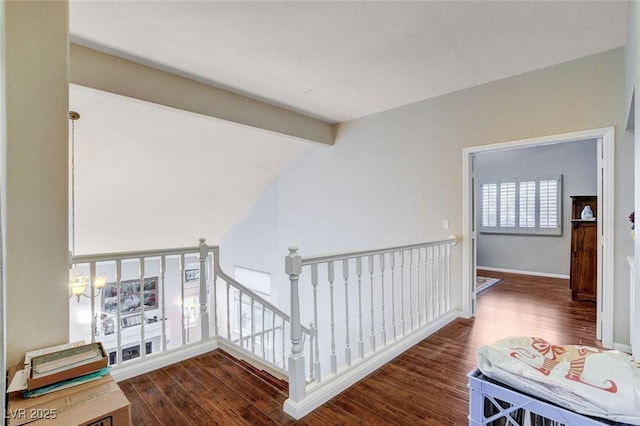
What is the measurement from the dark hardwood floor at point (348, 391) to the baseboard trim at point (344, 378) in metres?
0.04

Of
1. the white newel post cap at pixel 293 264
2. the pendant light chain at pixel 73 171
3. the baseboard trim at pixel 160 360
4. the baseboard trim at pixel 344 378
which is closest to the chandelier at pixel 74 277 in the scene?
the pendant light chain at pixel 73 171

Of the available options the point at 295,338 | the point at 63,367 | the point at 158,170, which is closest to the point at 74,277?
the point at 158,170

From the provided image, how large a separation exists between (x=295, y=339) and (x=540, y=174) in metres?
6.23

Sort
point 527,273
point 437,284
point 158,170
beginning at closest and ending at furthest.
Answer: point 437,284, point 158,170, point 527,273

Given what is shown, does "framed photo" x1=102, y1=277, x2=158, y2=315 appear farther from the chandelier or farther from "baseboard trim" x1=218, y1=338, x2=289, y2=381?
"baseboard trim" x1=218, y1=338, x2=289, y2=381

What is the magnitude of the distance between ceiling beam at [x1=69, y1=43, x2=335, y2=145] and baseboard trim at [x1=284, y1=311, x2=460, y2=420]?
2.96 m

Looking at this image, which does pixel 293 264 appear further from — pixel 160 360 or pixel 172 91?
pixel 172 91

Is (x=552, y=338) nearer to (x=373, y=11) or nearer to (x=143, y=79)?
(x=373, y=11)

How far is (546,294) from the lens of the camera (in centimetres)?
480

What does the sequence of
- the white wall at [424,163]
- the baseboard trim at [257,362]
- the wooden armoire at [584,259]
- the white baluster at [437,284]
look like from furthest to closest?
the wooden armoire at [584,259], the white baluster at [437,284], the white wall at [424,163], the baseboard trim at [257,362]

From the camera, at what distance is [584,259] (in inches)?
169

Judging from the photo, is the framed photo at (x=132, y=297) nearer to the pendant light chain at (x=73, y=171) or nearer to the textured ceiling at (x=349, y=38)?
the pendant light chain at (x=73, y=171)

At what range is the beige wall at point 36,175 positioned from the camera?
4.54 ft

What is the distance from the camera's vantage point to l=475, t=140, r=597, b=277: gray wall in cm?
561
